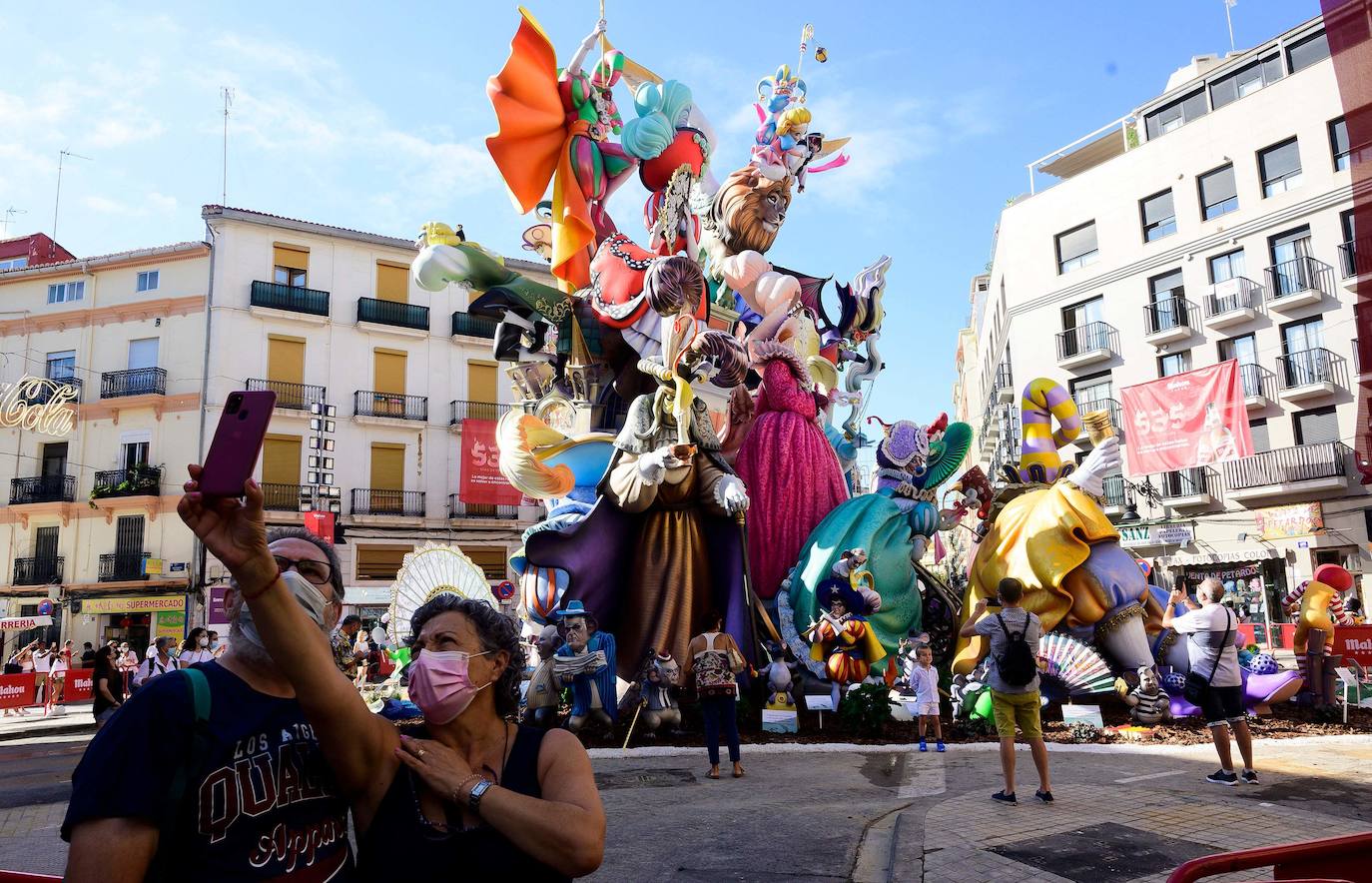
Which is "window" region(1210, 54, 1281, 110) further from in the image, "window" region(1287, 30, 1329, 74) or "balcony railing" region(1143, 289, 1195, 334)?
"balcony railing" region(1143, 289, 1195, 334)

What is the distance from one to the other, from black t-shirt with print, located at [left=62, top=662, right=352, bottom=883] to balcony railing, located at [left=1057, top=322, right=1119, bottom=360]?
106 feet

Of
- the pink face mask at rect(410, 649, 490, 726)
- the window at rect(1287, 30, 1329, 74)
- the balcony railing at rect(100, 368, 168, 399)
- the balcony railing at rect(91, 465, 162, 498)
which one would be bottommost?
the pink face mask at rect(410, 649, 490, 726)

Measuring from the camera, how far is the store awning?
2672 cm

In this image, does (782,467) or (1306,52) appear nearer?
(782,467)

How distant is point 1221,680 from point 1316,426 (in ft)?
77.4

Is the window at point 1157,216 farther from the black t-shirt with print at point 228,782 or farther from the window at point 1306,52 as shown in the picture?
the black t-shirt with print at point 228,782

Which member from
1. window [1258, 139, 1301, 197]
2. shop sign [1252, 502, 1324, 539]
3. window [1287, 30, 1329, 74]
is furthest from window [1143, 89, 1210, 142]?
shop sign [1252, 502, 1324, 539]

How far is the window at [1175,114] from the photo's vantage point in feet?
Answer: 101

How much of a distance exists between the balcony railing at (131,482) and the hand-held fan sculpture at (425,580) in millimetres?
17723

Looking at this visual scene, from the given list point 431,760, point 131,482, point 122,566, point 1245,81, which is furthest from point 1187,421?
point 122,566

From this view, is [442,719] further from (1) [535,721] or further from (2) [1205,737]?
(2) [1205,737]

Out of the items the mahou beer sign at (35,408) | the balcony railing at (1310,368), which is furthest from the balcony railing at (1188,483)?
the mahou beer sign at (35,408)

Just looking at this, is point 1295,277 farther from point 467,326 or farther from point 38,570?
point 38,570

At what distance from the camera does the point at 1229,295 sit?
2798 cm
